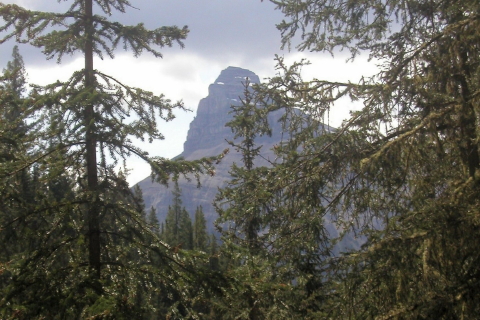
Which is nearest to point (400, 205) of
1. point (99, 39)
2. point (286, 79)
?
point (286, 79)

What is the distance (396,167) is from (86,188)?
490cm

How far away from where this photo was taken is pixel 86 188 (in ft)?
22.1

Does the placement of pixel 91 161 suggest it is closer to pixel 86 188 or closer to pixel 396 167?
pixel 86 188

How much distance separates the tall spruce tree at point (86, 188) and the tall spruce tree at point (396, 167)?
75.3 inches

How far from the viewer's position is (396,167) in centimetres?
594

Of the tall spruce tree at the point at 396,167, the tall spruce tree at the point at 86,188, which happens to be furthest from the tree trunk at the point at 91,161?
the tall spruce tree at the point at 396,167

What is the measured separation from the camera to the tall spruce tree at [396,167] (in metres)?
4.32

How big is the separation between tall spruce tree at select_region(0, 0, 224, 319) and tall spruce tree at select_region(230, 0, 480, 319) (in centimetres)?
191

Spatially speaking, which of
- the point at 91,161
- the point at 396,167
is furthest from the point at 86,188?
the point at 396,167

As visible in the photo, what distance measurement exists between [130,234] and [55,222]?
115 cm

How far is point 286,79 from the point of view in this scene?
24.3 feet

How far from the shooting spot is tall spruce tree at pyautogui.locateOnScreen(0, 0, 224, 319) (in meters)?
5.57

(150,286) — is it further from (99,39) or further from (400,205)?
(99,39)

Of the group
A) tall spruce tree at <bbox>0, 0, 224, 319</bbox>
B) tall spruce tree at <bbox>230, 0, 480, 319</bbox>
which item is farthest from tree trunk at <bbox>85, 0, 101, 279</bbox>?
tall spruce tree at <bbox>230, 0, 480, 319</bbox>
